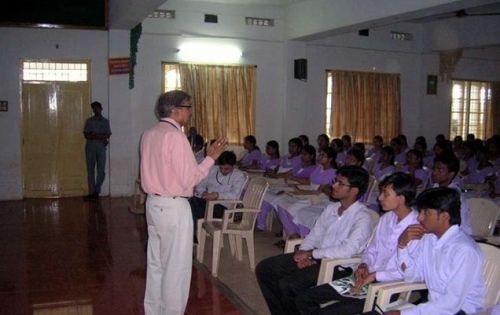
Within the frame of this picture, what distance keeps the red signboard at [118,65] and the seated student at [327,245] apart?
6.02 m

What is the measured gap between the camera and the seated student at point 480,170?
6.53m

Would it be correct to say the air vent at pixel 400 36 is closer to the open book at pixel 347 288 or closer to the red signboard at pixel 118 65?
the red signboard at pixel 118 65

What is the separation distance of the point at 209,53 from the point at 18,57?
3.14 m

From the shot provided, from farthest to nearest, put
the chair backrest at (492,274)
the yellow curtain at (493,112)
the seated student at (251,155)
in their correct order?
the yellow curtain at (493,112) → the seated student at (251,155) → the chair backrest at (492,274)

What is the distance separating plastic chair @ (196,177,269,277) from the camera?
15.1 ft

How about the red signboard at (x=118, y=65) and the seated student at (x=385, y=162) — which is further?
the red signboard at (x=118, y=65)

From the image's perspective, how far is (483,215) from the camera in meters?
4.36

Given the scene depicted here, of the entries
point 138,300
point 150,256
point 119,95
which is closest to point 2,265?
point 138,300

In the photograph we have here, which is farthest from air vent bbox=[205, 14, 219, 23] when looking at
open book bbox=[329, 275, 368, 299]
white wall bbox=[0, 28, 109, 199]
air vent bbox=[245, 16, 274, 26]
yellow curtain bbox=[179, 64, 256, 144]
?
open book bbox=[329, 275, 368, 299]

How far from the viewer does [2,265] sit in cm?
480

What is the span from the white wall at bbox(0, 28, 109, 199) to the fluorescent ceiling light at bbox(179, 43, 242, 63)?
138cm

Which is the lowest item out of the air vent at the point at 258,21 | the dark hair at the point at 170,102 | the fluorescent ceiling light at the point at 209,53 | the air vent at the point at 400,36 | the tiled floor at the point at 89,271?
the tiled floor at the point at 89,271

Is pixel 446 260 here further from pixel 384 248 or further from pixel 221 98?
pixel 221 98

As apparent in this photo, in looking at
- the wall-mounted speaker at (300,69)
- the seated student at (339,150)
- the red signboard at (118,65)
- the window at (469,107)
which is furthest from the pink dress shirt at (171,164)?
the window at (469,107)
